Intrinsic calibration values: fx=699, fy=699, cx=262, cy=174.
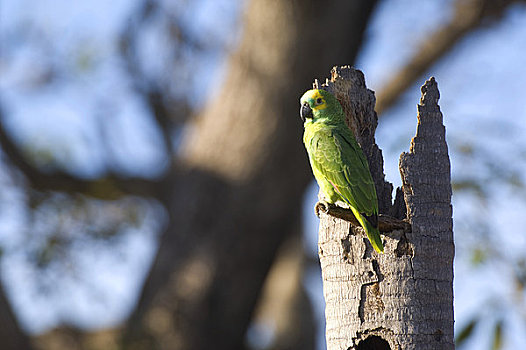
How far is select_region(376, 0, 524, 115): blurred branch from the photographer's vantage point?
8086mm

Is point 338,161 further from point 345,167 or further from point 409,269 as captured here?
point 409,269

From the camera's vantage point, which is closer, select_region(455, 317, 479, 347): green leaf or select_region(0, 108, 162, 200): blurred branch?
select_region(455, 317, 479, 347): green leaf

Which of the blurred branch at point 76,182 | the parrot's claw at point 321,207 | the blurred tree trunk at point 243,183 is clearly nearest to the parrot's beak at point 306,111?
the parrot's claw at point 321,207

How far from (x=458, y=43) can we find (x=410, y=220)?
6.10m

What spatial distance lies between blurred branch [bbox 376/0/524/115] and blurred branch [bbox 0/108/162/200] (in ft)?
10.8

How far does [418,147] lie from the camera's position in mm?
3002

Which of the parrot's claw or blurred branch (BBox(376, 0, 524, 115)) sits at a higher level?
blurred branch (BBox(376, 0, 524, 115))

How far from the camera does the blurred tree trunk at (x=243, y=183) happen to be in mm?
7020

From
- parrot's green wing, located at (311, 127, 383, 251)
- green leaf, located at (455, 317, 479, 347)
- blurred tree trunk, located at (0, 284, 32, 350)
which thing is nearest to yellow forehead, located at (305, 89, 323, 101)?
parrot's green wing, located at (311, 127, 383, 251)

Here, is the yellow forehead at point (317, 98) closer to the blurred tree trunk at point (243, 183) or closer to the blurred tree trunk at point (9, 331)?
the blurred tree trunk at point (243, 183)

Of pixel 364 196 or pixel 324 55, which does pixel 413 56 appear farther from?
pixel 364 196

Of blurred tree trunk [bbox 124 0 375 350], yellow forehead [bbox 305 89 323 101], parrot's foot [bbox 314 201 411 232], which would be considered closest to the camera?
A: parrot's foot [bbox 314 201 411 232]

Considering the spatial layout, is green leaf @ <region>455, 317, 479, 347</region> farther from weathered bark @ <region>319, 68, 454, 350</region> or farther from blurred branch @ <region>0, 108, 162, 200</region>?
blurred branch @ <region>0, 108, 162, 200</region>

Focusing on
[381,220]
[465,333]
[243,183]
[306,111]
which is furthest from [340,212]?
[243,183]
